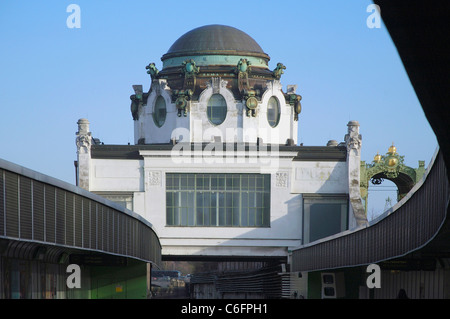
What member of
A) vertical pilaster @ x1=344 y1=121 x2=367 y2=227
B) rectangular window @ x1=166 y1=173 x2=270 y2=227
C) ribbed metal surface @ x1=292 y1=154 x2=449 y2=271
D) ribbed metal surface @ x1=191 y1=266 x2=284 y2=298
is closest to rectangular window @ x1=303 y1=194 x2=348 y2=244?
vertical pilaster @ x1=344 y1=121 x2=367 y2=227

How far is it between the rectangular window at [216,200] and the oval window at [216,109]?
316 inches

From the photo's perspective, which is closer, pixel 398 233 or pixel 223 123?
pixel 398 233

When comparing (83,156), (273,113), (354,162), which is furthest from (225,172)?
(273,113)

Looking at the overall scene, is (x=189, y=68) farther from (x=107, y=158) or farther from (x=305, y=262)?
(x=305, y=262)

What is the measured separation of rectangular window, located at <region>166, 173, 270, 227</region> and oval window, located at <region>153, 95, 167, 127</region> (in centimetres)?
1003

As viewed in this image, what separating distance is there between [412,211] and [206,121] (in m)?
44.8

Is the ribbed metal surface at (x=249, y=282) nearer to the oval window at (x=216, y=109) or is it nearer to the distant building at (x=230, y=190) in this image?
the distant building at (x=230, y=190)

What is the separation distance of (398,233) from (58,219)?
11731 millimetres

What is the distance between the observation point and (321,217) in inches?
2704

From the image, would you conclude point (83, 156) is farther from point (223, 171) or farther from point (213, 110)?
point (213, 110)

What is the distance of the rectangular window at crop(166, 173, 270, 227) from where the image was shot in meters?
68.9

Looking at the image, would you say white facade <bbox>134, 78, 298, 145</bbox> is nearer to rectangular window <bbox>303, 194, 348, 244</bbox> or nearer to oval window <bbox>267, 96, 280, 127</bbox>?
oval window <bbox>267, 96, 280, 127</bbox>

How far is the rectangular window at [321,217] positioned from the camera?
6862 cm

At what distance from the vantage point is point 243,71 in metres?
77.1
